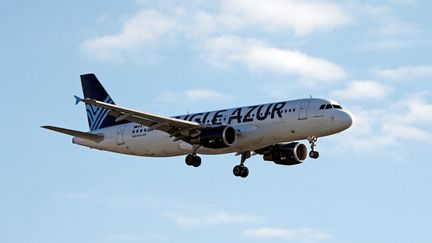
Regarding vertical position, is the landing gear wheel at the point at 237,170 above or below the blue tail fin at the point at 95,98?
below

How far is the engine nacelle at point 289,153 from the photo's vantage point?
246 ft

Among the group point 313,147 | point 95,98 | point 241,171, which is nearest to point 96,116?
point 95,98

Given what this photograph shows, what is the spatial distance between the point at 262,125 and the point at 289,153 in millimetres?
6733

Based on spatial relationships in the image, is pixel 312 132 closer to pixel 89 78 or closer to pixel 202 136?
pixel 202 136

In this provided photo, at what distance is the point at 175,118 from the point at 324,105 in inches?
415

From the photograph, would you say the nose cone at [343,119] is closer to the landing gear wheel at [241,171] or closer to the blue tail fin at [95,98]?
the landing gear wheel at [241,171]

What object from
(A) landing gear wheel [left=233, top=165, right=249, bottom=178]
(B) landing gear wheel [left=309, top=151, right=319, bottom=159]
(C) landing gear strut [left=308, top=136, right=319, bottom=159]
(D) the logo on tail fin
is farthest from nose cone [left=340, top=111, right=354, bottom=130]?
(D) the logo on tail fin

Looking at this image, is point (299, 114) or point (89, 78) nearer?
point (299, 114)

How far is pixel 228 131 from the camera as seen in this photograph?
69.1 m

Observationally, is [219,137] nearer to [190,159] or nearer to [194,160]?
[194,160]

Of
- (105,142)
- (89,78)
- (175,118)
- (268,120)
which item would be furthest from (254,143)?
(89,78)

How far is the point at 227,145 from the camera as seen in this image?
68.9 meters

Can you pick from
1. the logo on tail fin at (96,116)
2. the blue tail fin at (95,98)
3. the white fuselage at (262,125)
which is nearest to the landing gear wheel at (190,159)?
the white fuselage at (262,125)

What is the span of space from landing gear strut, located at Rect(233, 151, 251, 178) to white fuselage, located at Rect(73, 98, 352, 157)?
3.80 metres
